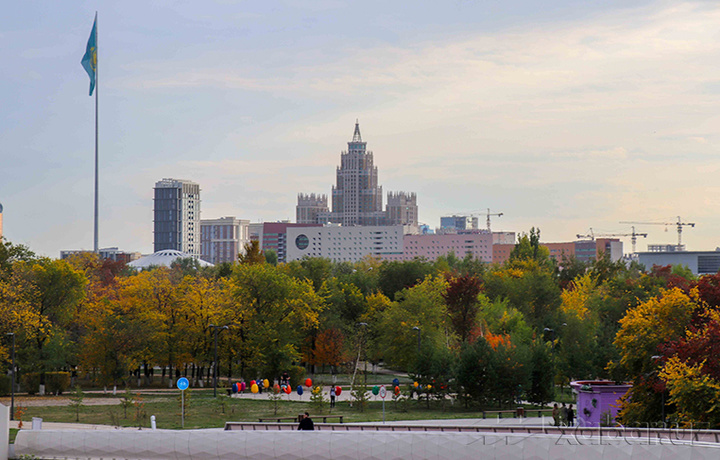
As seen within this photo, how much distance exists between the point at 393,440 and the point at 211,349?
47940 mm

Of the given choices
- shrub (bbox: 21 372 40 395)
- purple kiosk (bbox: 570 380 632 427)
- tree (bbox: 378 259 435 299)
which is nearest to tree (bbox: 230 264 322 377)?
shrub (bbox: 21 372 40 395)

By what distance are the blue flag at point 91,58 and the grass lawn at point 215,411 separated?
49238mm

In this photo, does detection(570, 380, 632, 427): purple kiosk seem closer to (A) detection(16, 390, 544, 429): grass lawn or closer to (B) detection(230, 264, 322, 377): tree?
(A) detection(16, 390, 544, 429): grass lawn

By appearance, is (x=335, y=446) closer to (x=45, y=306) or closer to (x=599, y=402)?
(x=599, y=402)

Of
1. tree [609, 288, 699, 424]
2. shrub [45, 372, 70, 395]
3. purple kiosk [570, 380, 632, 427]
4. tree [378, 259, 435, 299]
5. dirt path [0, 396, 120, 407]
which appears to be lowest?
dirt path [0, 396, 120, 407]

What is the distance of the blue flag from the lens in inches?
4018

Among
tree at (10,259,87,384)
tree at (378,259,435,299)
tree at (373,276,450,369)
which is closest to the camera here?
tree at (10,259,87,384)

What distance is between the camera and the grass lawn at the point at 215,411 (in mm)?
52375

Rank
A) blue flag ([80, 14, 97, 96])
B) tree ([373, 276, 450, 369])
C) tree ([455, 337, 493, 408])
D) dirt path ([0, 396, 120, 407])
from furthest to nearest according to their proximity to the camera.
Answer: blue flag ([80, 14, 97, 96]), tree ([373, 276, 450, 369]), dirt path ([0, 396, 120, 407]), tree ([455, 337, 493, 408])

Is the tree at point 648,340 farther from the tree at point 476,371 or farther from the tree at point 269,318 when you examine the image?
the tree at point 269,318

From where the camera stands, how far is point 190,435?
33344mm

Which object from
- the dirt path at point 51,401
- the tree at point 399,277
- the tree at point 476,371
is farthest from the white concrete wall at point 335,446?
the tree at point 399,277

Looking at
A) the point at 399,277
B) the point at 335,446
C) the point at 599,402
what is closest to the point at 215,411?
the point at 599,402

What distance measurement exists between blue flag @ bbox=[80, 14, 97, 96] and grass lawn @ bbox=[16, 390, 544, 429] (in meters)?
49.2
